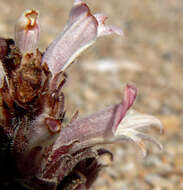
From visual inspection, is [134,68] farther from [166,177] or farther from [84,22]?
[84,22]

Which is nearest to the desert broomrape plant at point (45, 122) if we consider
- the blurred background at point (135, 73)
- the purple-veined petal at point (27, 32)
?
the purple-veined petal at point (27, 32)

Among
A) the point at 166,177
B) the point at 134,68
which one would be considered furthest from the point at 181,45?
the point at 166,177

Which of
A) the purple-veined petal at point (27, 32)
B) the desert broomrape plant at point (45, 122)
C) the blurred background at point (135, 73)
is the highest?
the blurred background at point (135, 73)

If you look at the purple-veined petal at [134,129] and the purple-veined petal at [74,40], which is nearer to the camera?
the purple-veined petal at [134,129]

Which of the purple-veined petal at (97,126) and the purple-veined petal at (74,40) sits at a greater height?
the purple-veined petal at (74,40)

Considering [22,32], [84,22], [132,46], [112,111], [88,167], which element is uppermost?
[132,46]

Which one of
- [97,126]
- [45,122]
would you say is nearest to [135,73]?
[97,126]

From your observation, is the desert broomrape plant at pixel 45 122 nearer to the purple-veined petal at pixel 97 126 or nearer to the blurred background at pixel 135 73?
the purple-veined petal at pixel 97 126
